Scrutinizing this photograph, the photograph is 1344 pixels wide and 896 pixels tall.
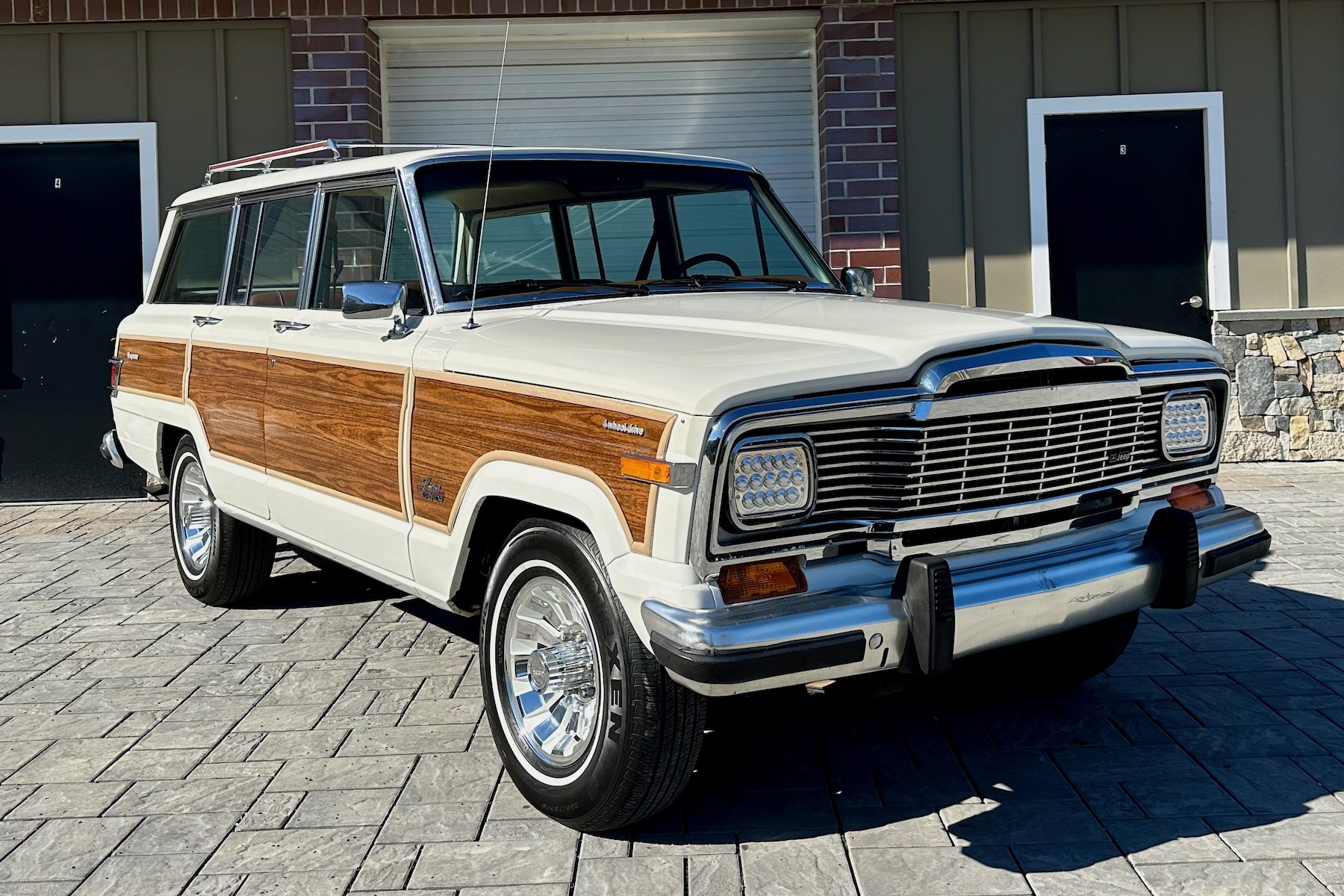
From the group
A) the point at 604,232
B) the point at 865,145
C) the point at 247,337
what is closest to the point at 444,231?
the point at 604,232

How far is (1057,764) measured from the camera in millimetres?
3959

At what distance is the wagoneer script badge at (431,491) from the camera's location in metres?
3.94

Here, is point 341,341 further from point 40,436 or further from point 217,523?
point 40,436

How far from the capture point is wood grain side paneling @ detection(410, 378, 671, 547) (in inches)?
124

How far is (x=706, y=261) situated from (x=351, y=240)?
4.33ft

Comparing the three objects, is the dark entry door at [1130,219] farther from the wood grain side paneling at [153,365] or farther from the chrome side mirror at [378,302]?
the chrome side mirror at [378,302]

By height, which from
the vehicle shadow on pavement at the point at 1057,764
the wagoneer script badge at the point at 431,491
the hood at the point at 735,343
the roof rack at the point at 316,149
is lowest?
the vehicle shadow on pavement at the point at 1057,764

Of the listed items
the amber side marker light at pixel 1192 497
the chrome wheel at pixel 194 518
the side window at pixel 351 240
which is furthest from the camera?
the chrome wheel at pixel 194 518

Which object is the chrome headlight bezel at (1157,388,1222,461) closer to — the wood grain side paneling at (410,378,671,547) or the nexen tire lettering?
the wood grain side paneling at (410,378,671,547)

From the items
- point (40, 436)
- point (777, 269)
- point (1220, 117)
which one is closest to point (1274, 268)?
point (1220, 117)

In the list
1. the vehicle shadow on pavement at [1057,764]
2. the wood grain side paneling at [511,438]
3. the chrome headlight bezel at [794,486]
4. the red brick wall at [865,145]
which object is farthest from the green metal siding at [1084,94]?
the chrome headlight bezel at [794,486]

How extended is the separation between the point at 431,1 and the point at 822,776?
7238mm

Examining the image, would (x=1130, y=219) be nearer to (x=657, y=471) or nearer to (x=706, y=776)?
(x=706, y=776)

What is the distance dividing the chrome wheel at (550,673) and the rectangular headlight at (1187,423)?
73.4 inches
